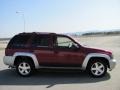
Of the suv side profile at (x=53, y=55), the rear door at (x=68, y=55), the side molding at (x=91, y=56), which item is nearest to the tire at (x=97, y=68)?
the suv side profile at (x=53, y=55)

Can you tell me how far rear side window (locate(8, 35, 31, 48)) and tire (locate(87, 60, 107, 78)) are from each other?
277 cm

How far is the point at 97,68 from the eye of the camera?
11.5 m

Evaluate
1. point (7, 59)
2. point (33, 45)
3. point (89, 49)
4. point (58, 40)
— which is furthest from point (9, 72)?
point (89, 49)

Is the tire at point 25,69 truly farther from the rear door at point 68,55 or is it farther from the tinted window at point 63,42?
the tinted window at point 63,42

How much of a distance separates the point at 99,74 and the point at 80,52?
1134mm

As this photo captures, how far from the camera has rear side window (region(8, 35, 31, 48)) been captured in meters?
12.0

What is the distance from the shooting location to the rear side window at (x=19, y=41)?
12.0 meters

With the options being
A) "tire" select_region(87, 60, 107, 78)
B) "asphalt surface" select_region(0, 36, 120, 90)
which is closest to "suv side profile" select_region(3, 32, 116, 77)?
"tire" select_region(87, 60, 107, 78)

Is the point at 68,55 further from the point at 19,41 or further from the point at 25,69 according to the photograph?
the point at 19,41

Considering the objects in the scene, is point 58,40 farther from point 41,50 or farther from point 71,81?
point 71,81

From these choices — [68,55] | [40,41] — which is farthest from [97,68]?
[40,41]

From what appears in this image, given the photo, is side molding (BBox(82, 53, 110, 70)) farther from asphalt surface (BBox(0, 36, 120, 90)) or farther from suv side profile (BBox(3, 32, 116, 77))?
asphalt surface (BBox(0, 36, 120, 90))

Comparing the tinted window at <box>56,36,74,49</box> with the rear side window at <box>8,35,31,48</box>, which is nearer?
the tinted window at <box>56,36,74,49</box>

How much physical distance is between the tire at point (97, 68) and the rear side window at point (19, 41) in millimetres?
2769
